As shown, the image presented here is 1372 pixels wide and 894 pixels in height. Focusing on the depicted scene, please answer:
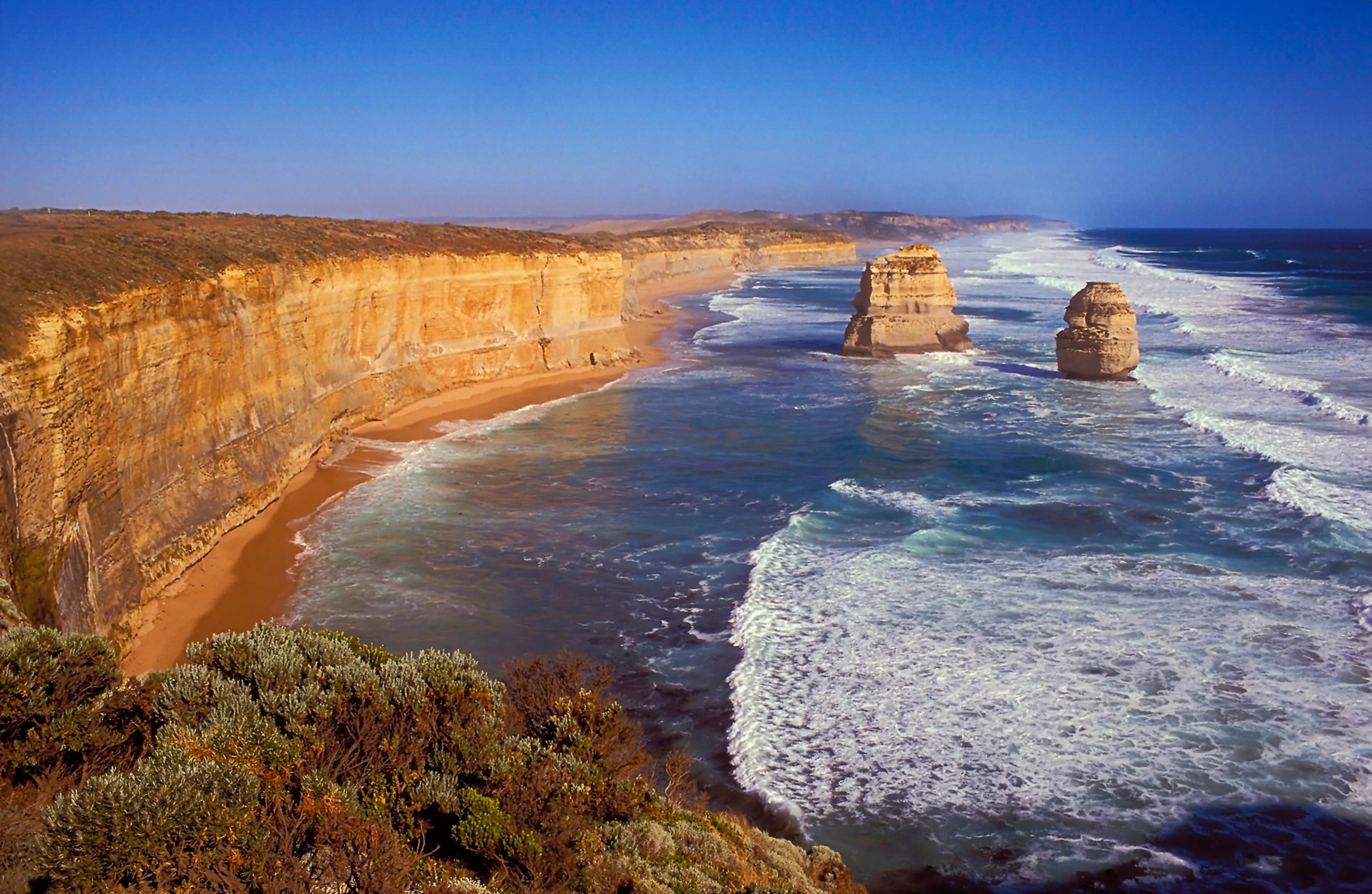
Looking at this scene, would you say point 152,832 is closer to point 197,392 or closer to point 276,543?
point 276,543

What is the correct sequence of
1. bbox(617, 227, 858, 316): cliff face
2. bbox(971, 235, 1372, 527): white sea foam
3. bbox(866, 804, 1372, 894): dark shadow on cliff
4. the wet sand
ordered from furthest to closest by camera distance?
bbox(617, 227, 858, 316): cliff face, bbox(971, 235, 1372, 527): white sea foam, the wet sand, bbox(866, 804, 1372, 894): dark shadow on cliff

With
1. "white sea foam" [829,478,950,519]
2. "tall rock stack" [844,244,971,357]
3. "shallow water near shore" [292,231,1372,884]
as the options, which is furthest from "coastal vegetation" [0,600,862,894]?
"tall rock stack" [844,244,971,357]

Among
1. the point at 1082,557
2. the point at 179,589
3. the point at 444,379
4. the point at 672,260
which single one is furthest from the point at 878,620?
the point at 672,260

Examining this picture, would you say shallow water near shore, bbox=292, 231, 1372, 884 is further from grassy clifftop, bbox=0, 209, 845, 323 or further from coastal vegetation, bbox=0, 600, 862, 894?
grassy clifftop, bbox=0, 209, 845, 323

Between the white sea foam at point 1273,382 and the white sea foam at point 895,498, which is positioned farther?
the white sea foam at point 1273,382

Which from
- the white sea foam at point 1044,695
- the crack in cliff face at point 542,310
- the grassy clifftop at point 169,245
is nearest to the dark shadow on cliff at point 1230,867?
the white sea foam at point 1044,695

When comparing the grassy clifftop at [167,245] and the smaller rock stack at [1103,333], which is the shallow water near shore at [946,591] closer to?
the smaller rock stack at [1103,333]
